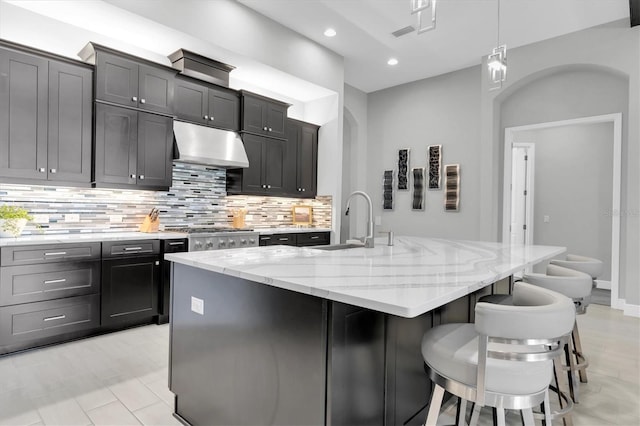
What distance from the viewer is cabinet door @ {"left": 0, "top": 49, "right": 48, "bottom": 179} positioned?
2934mm

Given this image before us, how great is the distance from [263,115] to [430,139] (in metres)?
2.97

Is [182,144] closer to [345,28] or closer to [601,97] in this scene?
[345,28]

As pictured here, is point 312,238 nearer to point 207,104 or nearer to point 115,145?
point 207,104

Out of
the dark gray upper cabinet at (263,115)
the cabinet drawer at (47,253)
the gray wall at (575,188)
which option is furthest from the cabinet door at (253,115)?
the gray wall at (575,188)

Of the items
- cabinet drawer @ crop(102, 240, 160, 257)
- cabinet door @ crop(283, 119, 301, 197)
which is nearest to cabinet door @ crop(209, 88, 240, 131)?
cabinet door @ crop(283, 119, 301, 197)

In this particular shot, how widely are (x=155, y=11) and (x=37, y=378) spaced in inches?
127

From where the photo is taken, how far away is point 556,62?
488 centimetres

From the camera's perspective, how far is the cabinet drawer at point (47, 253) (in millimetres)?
2795

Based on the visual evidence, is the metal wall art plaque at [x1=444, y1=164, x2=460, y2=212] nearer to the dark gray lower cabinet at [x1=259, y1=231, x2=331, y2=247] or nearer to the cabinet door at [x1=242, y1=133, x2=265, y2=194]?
the dark gray lower cabinet at [x1=259, y1=231, x2=331, y2=247]

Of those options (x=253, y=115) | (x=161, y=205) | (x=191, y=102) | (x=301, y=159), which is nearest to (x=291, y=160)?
(x=301, y=159)

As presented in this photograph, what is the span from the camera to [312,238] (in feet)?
17.4

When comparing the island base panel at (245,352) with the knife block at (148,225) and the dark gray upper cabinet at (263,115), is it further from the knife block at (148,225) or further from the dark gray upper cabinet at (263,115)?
the dark gray upper cabinet at (263,115)

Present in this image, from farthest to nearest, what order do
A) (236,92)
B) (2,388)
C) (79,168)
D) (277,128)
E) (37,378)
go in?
(277,128), (236,92), (79,168), (37,378), (2,388)

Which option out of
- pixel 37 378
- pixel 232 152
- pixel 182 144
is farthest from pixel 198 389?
pixel 232 152
